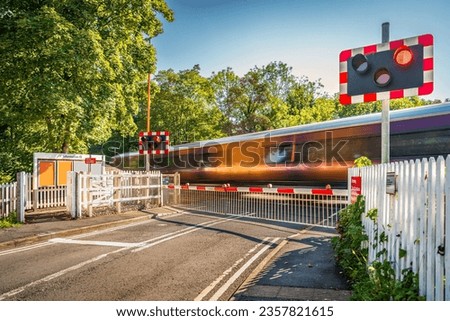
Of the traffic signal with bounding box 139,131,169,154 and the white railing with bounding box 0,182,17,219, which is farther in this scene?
the traffic signal with bounding box 139,131,169,154

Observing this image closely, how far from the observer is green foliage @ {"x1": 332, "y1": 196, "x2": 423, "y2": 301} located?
3270 mm

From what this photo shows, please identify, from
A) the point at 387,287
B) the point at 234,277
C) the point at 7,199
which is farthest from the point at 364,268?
the point at 7,199

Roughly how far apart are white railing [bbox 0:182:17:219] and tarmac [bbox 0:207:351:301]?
2.14 feet

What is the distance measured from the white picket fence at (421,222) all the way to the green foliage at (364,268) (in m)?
0.09

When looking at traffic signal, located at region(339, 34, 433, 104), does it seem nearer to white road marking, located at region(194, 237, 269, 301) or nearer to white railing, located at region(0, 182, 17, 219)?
white road marking, located at region(194, 237, 269, 301)

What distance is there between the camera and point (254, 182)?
17.6m

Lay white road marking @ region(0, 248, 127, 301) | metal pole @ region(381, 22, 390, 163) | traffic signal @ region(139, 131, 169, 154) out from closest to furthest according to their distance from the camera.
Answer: white road marking @ region(0, 248, 127, 301) < metal pole @ region(381, 22, 390, 163) < traffic signal @ region(139, 131, 169, 154)

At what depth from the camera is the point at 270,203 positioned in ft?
48.6

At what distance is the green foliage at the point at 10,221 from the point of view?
30.3 feet

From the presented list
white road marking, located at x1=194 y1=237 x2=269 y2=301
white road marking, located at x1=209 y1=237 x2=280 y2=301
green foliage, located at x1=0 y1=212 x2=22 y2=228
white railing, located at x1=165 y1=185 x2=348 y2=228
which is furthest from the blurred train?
green foliage, located at x1=0 y1=212 x2=22 y2=228

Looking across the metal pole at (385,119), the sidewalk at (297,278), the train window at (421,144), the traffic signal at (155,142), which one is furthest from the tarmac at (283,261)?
the train window at (421,144)

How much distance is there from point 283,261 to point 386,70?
3433mm

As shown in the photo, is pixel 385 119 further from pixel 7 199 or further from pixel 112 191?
pixel 112 191
